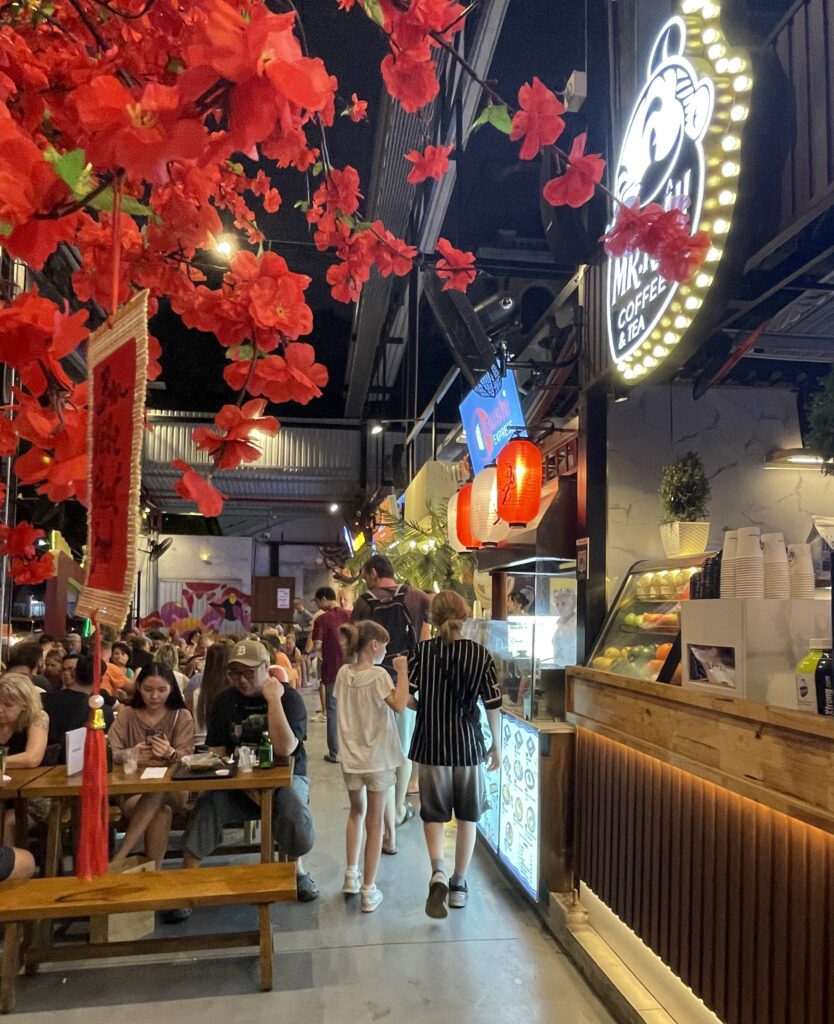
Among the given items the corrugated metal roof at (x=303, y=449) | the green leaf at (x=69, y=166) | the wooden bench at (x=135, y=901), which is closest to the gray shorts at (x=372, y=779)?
the wooden bench at (x=135, y=901)

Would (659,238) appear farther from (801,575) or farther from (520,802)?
(520,802)

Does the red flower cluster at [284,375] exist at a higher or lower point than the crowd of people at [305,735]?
higher

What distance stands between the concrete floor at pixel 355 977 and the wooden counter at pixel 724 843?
0.54 m

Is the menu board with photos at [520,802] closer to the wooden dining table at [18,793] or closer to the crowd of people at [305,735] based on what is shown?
the crowd of people at [305,735]

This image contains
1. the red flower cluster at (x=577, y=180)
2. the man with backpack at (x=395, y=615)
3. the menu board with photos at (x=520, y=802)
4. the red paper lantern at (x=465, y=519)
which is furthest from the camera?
the red paper lantern at (x=465, y=519)

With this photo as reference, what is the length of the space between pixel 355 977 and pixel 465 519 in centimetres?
360

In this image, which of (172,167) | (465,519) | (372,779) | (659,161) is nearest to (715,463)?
(659,161)

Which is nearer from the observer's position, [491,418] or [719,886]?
[719,886]

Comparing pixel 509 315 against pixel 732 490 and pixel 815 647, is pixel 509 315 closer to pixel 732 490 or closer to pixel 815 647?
pixel 732 490

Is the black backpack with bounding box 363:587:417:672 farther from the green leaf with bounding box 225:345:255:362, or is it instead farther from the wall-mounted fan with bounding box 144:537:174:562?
the wall-mounted fan with bounding box 144:537:174:562

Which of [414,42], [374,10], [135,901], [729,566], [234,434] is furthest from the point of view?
[135,901]

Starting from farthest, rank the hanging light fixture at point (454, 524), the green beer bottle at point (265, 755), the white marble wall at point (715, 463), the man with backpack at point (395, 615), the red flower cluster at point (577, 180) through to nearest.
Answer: the hanging light fixture at point (454, 524) → the man with backpack at point (395, 615) → the white marble wall at point (715, 463) → the green beer bottle at point (265, 755) → the red flower cluster at point (577, 180)

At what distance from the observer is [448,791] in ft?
14.5

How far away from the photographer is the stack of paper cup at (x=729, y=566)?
2957mm
